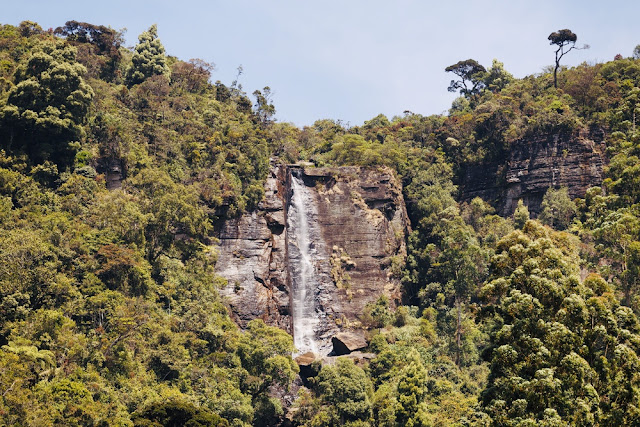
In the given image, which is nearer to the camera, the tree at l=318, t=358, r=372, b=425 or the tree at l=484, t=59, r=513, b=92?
the tree at l=318, t=358, r=372, b=425

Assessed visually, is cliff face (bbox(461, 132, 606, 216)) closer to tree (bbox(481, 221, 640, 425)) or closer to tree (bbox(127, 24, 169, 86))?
tree (bbox(127, 24, 169, 86))

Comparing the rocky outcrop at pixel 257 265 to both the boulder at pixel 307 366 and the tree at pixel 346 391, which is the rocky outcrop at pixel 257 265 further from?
the tree at pixel 346 391

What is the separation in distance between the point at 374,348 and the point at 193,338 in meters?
12.7

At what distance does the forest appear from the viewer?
25.1 m

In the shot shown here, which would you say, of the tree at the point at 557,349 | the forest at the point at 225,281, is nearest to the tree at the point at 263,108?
the forest at the point at 225,281

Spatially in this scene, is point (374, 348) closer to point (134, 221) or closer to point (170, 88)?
point (134, 221)

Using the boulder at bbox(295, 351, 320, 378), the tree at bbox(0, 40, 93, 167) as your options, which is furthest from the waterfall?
the tree at bbox(0, 40, 93, 167)

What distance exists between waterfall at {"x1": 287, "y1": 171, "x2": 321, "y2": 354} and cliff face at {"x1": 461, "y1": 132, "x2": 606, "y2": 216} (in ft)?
45.4

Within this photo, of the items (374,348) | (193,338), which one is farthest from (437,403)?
(193,338)

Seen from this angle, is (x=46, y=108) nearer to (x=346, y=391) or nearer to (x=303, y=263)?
(x=303, y=263)

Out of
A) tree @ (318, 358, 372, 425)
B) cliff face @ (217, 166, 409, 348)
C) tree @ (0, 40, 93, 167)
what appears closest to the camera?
tree @ (318, 358, 372, 425)

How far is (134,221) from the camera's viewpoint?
139ft

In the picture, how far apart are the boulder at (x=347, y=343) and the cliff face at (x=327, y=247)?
2.35 metres

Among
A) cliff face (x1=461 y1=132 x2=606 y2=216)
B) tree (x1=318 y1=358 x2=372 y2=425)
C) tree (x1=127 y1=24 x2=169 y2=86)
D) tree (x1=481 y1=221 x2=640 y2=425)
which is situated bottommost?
tree (x1=318 y1=358 x2=372 y2=425)
